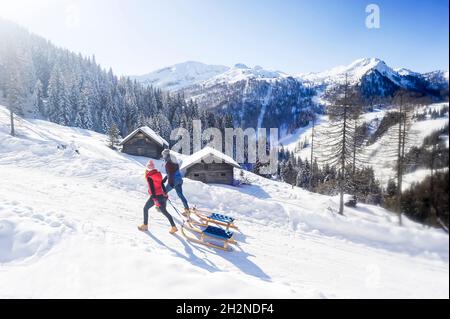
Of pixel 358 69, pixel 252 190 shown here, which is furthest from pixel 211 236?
pixel 252 190

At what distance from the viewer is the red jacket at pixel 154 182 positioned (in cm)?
706

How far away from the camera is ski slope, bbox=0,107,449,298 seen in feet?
6.09

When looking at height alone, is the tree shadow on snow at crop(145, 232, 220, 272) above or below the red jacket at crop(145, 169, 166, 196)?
below

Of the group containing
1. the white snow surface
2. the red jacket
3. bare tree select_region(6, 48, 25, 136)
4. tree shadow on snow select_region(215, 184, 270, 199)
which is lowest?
tree shadow on snow select_region(215, 184, 270, 199)

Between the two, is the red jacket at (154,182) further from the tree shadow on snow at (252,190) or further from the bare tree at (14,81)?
the bare tree at (14,81)

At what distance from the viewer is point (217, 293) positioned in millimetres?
3117

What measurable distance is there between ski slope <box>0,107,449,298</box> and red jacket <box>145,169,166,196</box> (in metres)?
1.26

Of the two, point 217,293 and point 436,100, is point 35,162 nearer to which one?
point 217,293

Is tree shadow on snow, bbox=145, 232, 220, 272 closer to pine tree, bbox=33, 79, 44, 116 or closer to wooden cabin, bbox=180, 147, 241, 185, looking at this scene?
wooden cabin, bbox=180, 147, 241, 185

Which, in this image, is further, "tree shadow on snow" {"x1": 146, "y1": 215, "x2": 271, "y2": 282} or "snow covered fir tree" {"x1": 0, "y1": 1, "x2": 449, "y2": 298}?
"tree shadow on snow" {"x1": 146, "y1": 215, "x2": 271, "y2": 282}

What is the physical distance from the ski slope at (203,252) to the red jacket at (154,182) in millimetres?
1258

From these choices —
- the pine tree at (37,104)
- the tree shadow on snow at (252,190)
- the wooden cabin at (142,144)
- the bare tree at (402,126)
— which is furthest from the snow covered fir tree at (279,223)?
the pine tree at (37,104)

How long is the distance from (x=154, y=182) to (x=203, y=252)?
7.56ft

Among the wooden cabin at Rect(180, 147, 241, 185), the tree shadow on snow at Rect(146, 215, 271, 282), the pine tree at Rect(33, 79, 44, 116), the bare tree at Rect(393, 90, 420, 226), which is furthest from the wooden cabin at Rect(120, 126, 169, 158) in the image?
the pine tree at Rect(33, 79, 44, 116)
